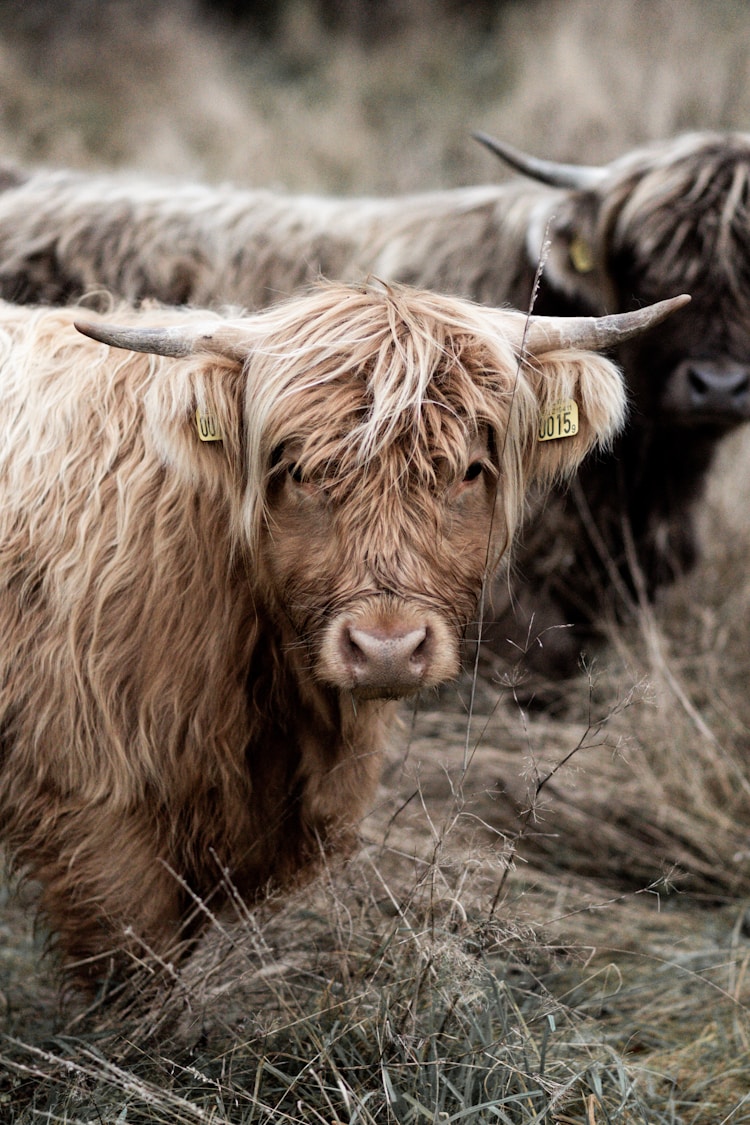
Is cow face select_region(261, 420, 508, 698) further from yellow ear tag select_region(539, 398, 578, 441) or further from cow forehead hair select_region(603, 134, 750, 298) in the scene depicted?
cow forehead hair select_region(603, 134, 750, 298)

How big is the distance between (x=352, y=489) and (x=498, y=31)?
12.8 meters

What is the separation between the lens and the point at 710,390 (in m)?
3.81

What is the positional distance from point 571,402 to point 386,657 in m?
0.72

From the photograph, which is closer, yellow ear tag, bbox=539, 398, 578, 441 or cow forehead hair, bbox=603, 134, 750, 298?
yellow ear tag, bbox=539, 398, 578, 441

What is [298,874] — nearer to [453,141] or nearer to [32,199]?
[32,199]

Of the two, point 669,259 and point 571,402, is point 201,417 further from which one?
point 669,259

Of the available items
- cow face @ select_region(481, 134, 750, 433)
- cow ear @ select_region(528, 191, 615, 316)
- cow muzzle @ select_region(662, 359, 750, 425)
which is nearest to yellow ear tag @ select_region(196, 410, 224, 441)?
cow face @ select_region(481, 134, 750, 433)

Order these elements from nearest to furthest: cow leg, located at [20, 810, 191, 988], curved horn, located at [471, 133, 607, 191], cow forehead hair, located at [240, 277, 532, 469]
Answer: cow forehead hair, located at [240, 277, 532, 469], cow leg, located at [20, 810, 191, 988], curved horn, located at [471, 133, 607, 191]

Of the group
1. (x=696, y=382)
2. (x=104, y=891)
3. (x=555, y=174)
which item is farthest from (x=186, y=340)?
(x=555, y=174)

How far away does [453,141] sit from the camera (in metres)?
10.3

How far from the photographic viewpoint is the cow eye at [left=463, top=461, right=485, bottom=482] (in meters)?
2.26

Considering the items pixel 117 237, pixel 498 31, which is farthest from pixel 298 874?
pixel 498 31

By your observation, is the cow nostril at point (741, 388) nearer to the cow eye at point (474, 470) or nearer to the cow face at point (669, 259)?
the cow face at point (669, 259)

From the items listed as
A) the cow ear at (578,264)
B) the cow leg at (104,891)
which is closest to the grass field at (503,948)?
the cow leg at (104,891)
